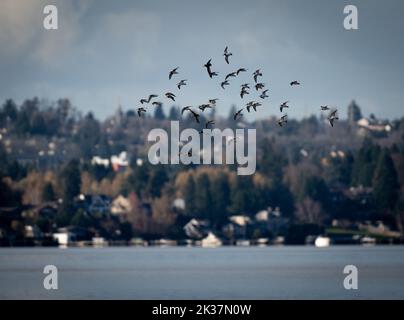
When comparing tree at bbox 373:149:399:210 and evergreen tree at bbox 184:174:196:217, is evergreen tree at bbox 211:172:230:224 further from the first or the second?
tree at bbox 373:149:399:210

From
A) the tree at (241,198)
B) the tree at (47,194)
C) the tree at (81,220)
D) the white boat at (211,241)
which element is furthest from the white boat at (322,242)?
the tree at (47,194)

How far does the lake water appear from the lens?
Answer: 73625mm

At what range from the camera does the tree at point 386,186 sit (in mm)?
190125

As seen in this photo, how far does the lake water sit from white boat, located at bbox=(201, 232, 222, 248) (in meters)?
48.6

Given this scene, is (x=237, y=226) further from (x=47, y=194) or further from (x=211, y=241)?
(x=47, y=194)

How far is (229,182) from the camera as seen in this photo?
198 m

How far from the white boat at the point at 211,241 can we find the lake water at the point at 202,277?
48.6 m

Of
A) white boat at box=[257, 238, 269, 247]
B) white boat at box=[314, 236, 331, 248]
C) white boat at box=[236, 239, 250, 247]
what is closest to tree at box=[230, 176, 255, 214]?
white boat at box=[236, 239, 250, 247]

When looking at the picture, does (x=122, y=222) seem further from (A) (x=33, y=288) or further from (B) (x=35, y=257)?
(A) (x=33, y=288)

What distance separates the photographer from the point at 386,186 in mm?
190500
